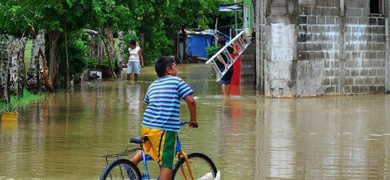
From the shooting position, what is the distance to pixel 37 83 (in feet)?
68.2

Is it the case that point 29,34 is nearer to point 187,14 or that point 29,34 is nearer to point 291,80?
point 291,80

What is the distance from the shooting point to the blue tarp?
47.7 metres

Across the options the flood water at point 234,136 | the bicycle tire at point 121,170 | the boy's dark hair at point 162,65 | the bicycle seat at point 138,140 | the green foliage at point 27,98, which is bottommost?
the flood water at point 234,136

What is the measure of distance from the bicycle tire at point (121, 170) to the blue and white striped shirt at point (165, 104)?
407 millimetres

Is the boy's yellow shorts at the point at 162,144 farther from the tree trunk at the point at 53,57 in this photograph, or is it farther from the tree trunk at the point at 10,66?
the tree trunk at the point at 53,57

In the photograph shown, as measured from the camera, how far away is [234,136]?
12.8 metres

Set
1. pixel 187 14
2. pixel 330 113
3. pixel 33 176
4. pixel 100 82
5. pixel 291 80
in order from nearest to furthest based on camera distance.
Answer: pixel 33 176, pixel 330 113, pixel 291 80, pixel 100 82, pixel 187 14

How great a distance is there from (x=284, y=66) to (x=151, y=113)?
12.9 meters

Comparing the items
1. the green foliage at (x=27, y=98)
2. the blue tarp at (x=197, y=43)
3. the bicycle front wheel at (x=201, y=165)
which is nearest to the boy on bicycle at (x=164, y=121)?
the bicycle front wheel at (x=201, y=165)

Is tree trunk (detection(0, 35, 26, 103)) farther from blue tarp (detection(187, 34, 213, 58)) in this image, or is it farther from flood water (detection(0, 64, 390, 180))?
blue tarp (detection(187, 34, 213, 58))

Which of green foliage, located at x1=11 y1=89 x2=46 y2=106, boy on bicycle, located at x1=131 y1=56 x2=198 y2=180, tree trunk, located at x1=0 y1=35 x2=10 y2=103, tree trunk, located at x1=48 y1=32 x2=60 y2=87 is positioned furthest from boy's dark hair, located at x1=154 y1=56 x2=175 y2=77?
tree trunk, located at x1=48 y1=32 x2=60 y2=87

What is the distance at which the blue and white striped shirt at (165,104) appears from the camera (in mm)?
7406

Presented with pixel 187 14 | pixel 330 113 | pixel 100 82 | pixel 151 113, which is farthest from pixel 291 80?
pixel 187 14

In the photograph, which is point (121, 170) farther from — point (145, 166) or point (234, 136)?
point (234, 136)
